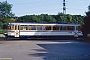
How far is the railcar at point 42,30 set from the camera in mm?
38000

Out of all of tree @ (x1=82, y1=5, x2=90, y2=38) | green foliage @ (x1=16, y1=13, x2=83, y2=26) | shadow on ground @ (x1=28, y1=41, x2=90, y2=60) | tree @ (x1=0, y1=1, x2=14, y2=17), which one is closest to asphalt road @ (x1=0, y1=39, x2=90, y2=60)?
shadow on ground @ (x1=28, y1=41, x2=90, y2=60)

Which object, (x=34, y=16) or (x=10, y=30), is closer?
(x=10, y=30)

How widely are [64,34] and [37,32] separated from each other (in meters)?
4.31

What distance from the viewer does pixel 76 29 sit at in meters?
40.2

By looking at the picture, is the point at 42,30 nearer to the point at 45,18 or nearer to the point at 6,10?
the point at 6,10

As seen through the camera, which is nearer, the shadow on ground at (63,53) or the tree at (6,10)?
the shadow on ground at (63,53)

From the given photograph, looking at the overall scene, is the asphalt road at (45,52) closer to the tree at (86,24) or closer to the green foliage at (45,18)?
the tree at (86,24)

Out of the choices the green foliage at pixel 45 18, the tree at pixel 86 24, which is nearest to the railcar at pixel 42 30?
the tree at pixel 86 24

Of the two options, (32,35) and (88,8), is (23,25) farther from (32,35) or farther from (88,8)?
(88,8)

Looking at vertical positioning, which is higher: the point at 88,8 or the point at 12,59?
the point at 88,8

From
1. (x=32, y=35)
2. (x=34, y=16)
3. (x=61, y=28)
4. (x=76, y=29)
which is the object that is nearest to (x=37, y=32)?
(x=32, y=35)

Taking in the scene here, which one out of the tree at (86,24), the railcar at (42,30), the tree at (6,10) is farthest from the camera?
the tree at (6,10)

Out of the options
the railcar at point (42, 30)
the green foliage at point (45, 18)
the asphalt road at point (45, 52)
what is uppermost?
the green foliage at point (45, 18)

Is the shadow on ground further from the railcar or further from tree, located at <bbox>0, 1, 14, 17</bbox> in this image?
tree, located at <bbox>0, 1, 14, 17</bbox>
